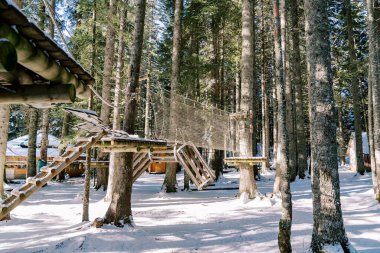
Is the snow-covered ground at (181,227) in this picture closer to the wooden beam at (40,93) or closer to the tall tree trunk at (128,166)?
the tall tree trunk at (128,166)

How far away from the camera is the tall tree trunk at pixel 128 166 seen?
8.05m

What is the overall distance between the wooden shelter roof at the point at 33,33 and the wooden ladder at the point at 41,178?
2190 mm

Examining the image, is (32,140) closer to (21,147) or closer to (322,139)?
(21,147)

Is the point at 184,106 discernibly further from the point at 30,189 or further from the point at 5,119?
the point at 30,189

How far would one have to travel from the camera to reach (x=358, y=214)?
30.0 feet

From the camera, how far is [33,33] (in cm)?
277

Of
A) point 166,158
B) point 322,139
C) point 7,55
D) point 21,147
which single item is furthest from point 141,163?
point 21,147

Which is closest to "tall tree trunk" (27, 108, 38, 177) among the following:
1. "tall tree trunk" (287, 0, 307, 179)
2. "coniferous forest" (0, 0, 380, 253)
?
"coniferous forest" (0, 0, 380, 253)

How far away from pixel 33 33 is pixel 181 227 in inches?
272

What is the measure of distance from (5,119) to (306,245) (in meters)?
8.18

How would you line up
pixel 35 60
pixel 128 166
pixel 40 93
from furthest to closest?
1. pixel 128 166
2. pixel 40 93
3. pixel 35 60

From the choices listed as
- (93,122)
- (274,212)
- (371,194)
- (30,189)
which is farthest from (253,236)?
Result: (371,194)

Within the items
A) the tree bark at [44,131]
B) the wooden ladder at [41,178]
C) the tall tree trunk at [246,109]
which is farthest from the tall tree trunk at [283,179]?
the tree bark at [44,131]

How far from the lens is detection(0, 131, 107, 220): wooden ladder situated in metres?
4.62
